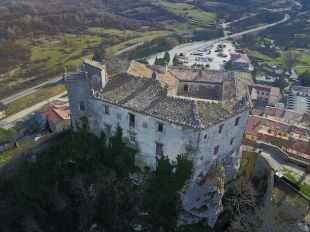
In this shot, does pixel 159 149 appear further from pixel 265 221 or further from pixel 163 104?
pixel 265 221

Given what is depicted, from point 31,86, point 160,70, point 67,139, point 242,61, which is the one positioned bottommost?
point 31,86

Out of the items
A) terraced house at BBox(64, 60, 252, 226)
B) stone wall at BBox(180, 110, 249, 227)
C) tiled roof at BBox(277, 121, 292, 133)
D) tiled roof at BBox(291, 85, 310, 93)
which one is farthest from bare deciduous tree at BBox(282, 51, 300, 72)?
stone wall at BBox(180, 110, 249, 227)

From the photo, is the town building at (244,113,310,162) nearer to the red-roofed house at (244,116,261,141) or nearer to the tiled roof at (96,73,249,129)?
the red-roofed house at (244,116,261,141)

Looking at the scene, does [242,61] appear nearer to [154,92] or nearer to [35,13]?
[154,92]

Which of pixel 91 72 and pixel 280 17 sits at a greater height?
pixel 91 72

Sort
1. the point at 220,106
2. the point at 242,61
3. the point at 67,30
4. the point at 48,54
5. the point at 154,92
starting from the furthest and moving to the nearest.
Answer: the point at 67,30 → the point at 48,54 → the point at 242,61 → the point at 154,92 → the point at 220,106

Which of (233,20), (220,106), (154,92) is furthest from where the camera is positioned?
(233,20)

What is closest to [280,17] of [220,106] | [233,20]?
[233,20]
